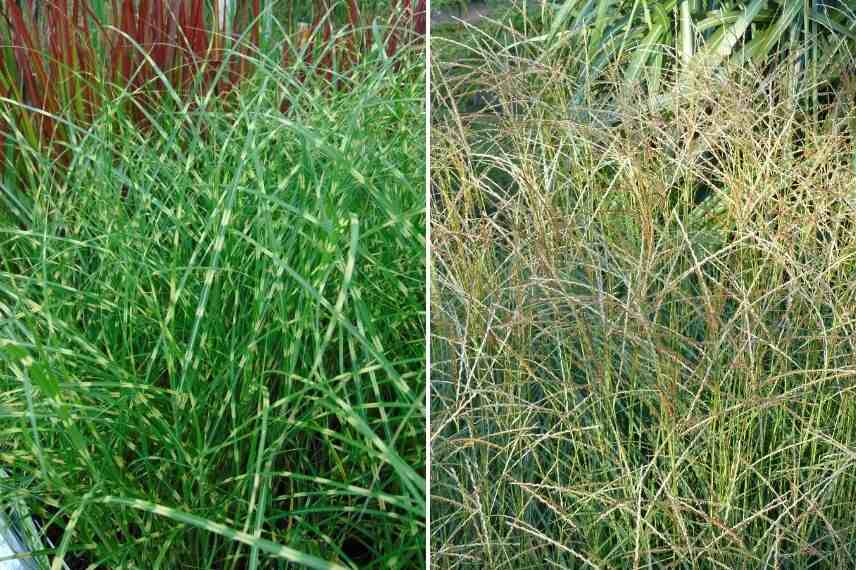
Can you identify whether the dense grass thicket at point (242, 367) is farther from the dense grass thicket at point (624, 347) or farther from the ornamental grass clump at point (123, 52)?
the ornamental grass clump at point (123, 52)

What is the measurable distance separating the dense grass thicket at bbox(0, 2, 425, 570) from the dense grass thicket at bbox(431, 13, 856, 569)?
0.07 metres

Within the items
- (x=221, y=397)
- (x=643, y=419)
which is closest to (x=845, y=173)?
(x=643, y=419)

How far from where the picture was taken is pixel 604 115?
4.24 ft

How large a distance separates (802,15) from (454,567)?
87cm

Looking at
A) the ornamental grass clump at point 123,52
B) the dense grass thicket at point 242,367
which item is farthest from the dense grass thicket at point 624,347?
the ornamental grass clump at point 123,52

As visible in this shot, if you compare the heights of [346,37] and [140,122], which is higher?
[346,37]

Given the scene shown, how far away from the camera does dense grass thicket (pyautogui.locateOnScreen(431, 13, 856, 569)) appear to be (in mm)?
1089

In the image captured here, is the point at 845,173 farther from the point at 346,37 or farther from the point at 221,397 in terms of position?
the point at 221,397

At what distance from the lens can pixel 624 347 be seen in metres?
1.10

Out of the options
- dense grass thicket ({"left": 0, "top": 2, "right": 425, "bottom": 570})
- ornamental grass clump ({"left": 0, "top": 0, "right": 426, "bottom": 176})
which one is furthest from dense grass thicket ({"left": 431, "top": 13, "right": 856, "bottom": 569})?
ornamental grass clump ({"left": 0, "top": 0, "right": 426, "bottom": 176})

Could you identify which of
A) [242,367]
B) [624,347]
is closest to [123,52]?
[242,367]

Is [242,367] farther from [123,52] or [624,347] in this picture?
[123,52]

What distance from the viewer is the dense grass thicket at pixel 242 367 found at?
2.95 feet

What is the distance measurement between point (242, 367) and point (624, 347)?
0.43 metres
